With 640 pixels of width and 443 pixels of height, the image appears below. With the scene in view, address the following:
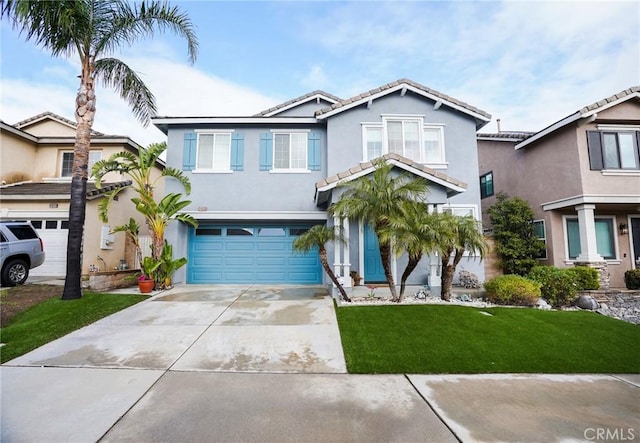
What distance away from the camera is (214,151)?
11992mm

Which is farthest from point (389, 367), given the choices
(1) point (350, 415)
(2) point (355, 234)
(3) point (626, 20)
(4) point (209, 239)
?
(3) point (626, 20)

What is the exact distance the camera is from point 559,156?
12.2 meters

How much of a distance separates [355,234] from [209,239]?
228 inches

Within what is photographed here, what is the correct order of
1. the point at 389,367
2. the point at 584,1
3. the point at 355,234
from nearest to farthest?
the point at 389,367 → the point at 584,1 → the point at 355,234

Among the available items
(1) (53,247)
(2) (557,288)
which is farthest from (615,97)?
(1) (53,247)

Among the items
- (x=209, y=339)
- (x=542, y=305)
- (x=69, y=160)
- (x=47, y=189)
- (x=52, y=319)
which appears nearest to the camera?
(x=209, y=339)

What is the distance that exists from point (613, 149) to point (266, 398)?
15.3 m

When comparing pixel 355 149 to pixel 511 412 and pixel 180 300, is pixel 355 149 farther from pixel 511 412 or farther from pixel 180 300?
pixel 511 412

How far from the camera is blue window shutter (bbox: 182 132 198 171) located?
11797mm

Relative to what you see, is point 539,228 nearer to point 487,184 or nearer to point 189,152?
point 487,184

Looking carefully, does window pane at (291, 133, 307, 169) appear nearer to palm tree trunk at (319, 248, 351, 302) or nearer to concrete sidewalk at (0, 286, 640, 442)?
palm tree trunk at (319, 248, 351, 302)

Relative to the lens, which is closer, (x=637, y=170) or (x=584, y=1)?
(x=584, y=1)

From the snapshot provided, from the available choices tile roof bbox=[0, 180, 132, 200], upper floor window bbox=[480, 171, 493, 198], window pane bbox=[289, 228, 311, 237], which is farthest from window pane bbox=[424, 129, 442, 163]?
tile roof bbox=[0, 180, 132, 200]

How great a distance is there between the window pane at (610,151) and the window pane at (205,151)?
15166mm
